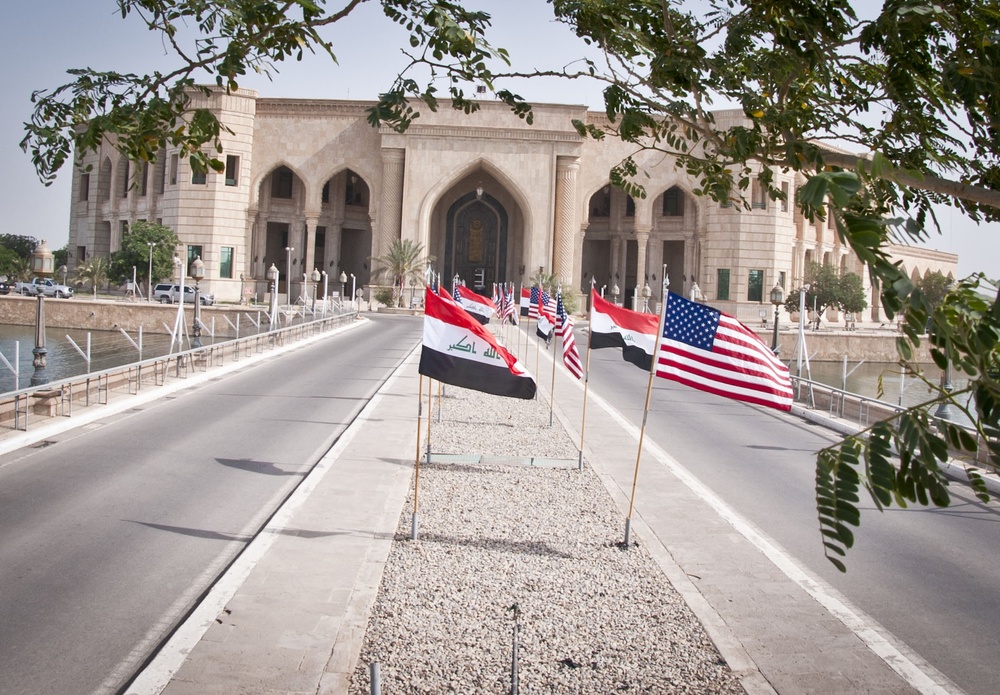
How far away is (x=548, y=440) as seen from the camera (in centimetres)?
1647

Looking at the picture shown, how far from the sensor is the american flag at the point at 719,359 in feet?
30.3

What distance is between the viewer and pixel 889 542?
10359 mm

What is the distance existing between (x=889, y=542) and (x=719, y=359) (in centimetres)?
299

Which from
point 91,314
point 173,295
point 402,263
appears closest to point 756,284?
point 402,263

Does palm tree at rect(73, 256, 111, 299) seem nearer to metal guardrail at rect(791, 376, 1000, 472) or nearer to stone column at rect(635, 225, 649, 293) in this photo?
stone column at rect(635, 225, 649, 293)

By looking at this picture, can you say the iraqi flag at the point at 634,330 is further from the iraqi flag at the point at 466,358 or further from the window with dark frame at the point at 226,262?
the window with dark frame at the point at 226,262

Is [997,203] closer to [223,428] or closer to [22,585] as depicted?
[22,585]

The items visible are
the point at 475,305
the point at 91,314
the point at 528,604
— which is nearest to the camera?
the point at 528,604

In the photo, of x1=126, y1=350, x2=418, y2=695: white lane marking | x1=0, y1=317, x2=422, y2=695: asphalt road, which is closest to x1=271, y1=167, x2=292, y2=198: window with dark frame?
x1=0, y1=317, x2=422, y2=695: asphalt road

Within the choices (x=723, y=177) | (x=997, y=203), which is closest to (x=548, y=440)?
(x=723, y=177)

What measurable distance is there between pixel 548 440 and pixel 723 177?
362 inches

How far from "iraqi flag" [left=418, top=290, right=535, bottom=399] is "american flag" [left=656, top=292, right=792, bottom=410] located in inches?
62.2

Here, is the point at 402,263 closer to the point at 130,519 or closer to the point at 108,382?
the point at 108,382

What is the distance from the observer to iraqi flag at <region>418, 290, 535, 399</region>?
10.2 meters
